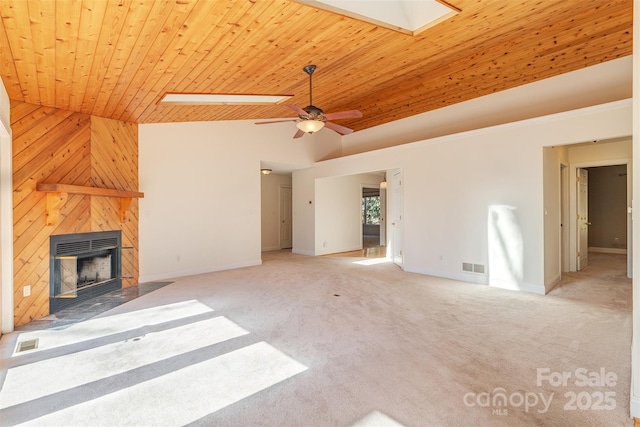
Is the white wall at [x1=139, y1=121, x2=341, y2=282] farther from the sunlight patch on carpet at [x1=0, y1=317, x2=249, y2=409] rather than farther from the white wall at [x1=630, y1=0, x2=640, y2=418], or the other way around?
the white wall at [x1=630, y1=0, x2=640, y2=418]

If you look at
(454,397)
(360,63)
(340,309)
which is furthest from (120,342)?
(360,63)

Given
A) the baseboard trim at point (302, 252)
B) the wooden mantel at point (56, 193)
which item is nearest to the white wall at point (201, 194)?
the wooden mantel at point (56, 193)

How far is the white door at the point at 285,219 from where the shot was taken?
381 inches

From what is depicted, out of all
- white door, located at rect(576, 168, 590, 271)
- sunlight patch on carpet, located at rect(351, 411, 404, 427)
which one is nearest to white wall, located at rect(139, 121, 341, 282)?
sunlight patch on carpet, located at rect(351, 411, 404, 427)

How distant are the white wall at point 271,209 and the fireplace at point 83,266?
459 centimetres

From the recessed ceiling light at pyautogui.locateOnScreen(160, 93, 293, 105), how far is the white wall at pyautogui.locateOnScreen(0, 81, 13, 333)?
68.6 inches

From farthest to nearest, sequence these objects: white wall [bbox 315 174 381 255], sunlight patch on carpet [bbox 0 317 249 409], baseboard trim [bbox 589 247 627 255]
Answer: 1. white wall [bbox 315 174 381 255]
2. baseboard trim [bbox 589 247 627 255]
3. sunlight patch on carpet [bbox 0 317 249 409]

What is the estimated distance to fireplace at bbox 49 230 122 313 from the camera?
12.7 ft

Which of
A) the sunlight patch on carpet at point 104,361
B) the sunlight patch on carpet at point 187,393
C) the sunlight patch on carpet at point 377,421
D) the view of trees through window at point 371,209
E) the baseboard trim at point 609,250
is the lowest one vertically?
the sunlight patch on carpet at point 377,421

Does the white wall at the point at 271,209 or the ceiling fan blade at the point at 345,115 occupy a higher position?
the ceiling fan blade at the point at 345,115

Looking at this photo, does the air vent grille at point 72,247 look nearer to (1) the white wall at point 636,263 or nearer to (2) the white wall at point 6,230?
(2) the white wall at point 6,230

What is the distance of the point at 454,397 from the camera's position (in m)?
1.99

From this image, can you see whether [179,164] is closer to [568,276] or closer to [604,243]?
[568,276]

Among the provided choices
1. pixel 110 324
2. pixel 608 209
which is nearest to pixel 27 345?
pixel 110 324
